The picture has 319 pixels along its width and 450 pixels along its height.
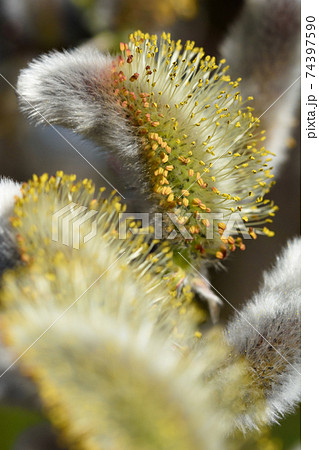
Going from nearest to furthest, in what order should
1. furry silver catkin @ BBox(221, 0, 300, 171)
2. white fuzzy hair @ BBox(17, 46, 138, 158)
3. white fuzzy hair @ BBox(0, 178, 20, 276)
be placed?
1. white fuzzy hair @ BBox(0, 178, 20, 276)
2. white fuzzy hair @ BBox(17, 46, 138, 158)
3. furry silver catkin @ BBox(221, 0, 300, 171)

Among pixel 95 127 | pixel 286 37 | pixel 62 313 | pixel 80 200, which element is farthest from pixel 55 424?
pixel 286 37

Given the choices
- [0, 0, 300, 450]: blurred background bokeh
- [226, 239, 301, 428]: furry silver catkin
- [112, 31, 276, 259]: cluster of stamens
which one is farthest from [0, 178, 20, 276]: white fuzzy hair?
[226, 239, 301, 428]: furry silver catkin

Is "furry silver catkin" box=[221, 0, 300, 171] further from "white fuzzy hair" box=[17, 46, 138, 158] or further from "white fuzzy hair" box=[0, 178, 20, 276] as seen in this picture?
"white fuzzy hair" box=[0, 178, 20, 276]

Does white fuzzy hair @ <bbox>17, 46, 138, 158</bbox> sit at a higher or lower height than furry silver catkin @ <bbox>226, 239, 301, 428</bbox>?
higher

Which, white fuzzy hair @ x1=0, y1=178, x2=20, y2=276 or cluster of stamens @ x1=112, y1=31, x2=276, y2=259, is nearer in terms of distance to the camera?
white fuzzy hair @ x1=0, y1=178, x2=20, y2=276

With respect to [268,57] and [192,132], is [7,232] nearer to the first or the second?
[192,132]

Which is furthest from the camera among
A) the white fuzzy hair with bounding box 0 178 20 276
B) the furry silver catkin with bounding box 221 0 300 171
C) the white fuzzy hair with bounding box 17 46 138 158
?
the furry silver catkin with bounding box 221 0 300 171
